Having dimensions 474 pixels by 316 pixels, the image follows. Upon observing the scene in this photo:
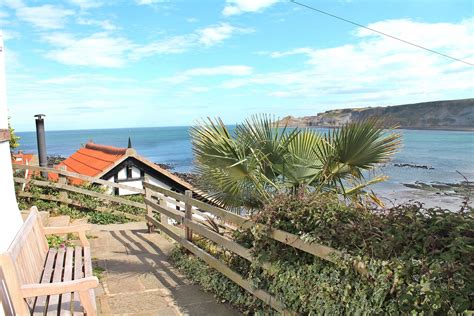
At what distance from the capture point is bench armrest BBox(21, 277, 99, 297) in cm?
259

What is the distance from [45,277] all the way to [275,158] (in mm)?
2710

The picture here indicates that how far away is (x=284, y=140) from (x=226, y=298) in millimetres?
1933

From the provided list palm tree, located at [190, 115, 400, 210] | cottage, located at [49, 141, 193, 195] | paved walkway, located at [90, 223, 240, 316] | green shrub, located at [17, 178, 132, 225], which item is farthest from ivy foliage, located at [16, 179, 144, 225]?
palm tree, located at [190, 115, 400, 210]

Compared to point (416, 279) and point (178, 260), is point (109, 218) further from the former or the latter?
point (416, 279)

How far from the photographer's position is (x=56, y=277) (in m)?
3.35

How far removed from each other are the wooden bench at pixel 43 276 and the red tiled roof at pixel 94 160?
26.7 ft

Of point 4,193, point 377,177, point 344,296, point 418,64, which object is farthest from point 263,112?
point 418,64

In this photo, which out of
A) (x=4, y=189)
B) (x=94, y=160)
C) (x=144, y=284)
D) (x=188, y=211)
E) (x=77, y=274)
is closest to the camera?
(x=77, y=274)

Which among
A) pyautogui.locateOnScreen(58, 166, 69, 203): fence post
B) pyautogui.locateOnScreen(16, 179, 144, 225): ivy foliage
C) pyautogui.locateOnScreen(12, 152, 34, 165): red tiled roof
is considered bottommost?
pyautogui.locateOnScreen(16, 179, 144, 225): ivy foliage

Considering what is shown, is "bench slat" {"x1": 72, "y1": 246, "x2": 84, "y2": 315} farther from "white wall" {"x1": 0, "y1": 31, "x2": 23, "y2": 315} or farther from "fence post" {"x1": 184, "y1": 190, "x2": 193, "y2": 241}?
"fence post" {"x1": 184, "y1": 190, "x2": 193, "y2": 241}

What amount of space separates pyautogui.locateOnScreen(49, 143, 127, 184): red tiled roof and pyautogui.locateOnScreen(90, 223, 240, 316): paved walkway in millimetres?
5891

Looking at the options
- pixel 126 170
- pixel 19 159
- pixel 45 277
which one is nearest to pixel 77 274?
pixel 45 277

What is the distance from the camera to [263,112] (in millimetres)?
4652

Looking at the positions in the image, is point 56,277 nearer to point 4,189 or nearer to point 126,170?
point 4,189
